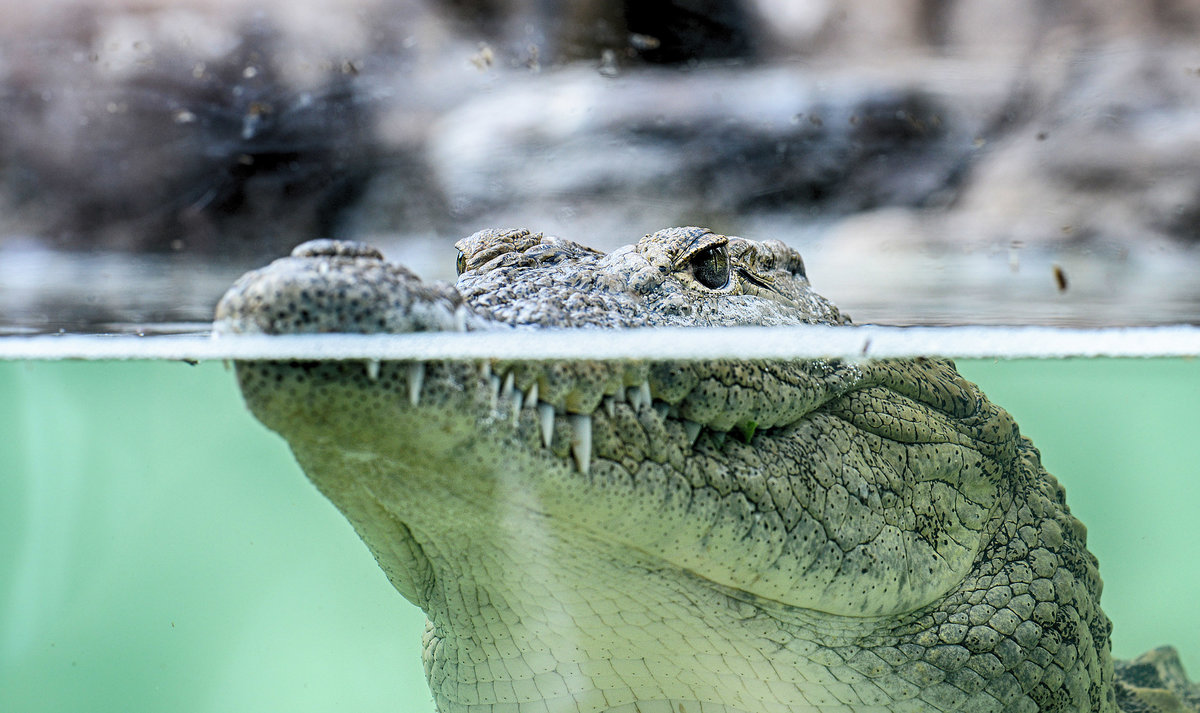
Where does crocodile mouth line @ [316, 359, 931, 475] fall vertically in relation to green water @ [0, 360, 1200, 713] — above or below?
above

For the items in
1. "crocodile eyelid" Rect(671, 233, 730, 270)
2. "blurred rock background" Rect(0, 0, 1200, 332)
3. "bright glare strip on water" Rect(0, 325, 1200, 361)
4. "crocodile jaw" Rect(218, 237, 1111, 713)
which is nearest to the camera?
"bright glare strip on water" Rect(0, 325, 1200, 361)

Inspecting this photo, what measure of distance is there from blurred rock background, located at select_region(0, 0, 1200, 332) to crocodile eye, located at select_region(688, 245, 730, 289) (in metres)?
1.24

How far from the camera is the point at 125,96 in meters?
3.08

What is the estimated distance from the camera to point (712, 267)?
6.93 feet

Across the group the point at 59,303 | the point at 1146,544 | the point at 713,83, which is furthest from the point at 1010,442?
the point at 59,303

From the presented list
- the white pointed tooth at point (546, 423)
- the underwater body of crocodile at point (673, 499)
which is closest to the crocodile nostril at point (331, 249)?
the underwater body of crocodile at point (673, 499)

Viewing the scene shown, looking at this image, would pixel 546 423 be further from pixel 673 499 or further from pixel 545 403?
pixel 673 499

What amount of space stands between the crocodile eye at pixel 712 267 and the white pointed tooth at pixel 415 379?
3.22 feet

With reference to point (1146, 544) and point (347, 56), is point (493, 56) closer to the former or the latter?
point (347, 56)

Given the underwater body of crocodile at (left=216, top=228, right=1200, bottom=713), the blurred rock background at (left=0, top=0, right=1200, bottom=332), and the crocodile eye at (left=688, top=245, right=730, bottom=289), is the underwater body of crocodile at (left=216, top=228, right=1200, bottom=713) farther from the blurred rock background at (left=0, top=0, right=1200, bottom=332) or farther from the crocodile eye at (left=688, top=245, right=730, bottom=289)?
the blurred rock background at (left=0, top=0, right=1200, bottom=332)

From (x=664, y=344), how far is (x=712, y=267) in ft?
1.62

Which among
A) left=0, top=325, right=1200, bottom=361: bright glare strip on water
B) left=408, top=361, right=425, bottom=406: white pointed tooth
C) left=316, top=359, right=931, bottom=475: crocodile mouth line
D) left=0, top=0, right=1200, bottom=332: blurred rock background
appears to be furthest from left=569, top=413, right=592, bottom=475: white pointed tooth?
left=0, top=0, right=1200, bottom=332: blurred rock background

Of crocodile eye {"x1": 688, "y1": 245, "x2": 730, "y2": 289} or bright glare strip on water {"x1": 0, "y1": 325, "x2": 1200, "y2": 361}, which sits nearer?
bright glare strip on water {"x1": 0, "y1": 325, "x2": 1200, "y2": 361}

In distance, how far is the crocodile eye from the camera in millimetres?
2068
